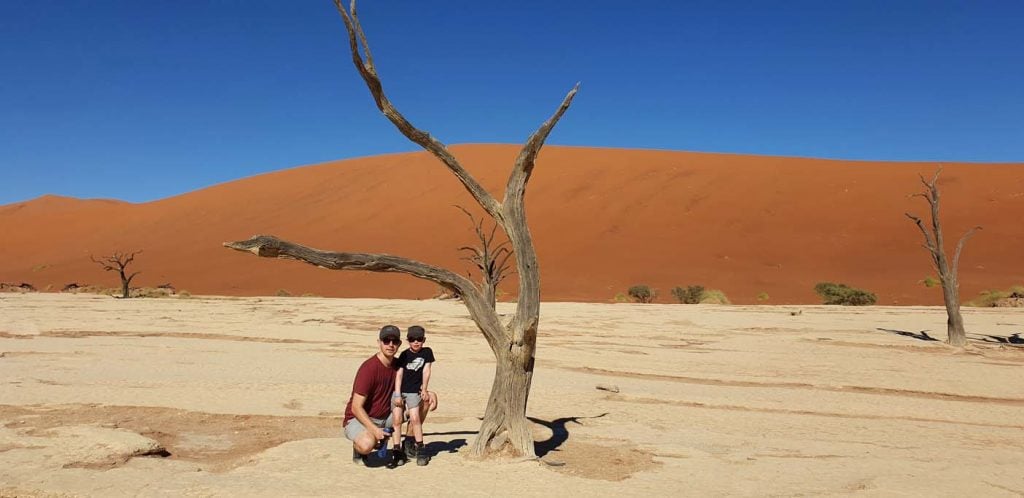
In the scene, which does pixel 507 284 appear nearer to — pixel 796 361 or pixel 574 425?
pixel 796 361

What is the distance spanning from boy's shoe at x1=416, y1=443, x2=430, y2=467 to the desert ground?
8 cm

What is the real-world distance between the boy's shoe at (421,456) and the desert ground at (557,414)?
0.26 ft

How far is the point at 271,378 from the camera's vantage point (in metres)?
9.11

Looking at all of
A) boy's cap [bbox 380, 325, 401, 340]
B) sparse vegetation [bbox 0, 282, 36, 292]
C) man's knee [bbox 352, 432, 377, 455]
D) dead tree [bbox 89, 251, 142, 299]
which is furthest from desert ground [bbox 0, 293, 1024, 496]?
sparse vegetation [bbox 0, 282, 36, 292]

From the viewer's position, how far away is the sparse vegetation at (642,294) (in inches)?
1150

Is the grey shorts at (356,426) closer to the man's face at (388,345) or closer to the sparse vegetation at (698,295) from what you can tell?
the man's face at (388,345)

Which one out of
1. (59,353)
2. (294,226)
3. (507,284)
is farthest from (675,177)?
(59,353)

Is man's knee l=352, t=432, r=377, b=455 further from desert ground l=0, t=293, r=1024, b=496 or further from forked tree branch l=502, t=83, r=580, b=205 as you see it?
forked tree branch l=502, t=83, r=580, b=205

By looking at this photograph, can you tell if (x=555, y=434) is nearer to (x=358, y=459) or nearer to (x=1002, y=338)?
(x=358, y=459)

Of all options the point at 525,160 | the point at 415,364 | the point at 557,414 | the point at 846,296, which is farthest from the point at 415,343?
the point at 846,296

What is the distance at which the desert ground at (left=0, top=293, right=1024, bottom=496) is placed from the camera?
4859 millimetres

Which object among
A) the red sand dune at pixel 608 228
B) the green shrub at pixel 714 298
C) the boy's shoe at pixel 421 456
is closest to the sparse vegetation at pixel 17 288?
the red sand dune at pixel 608 228

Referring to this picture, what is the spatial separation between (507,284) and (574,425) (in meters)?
30.7

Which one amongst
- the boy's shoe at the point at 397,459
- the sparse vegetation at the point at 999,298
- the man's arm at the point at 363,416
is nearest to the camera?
the man's arm at the point at 363,416
